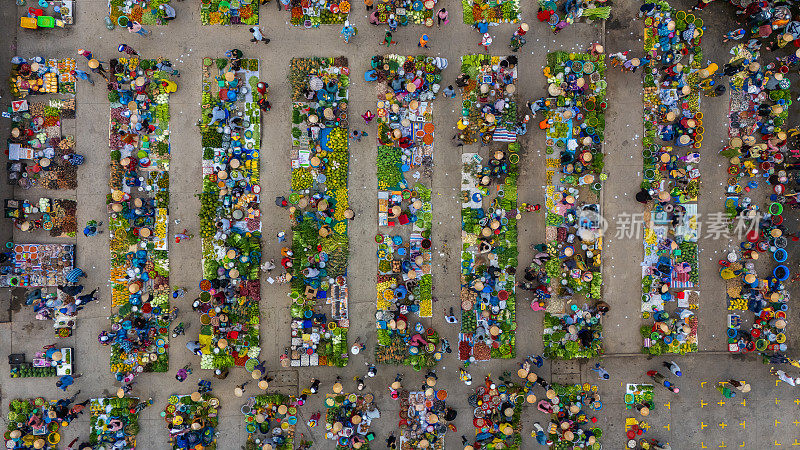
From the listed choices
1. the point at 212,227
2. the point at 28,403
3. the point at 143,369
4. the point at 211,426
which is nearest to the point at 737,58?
the point at 212,227

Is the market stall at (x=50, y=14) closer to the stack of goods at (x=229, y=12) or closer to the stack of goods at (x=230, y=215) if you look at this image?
the stack of goods at (x=229, y=12)

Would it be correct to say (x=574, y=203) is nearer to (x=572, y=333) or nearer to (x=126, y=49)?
(x=572, y=333)

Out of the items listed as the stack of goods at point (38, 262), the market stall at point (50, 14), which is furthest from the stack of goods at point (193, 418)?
the market stall at point (50, 14)

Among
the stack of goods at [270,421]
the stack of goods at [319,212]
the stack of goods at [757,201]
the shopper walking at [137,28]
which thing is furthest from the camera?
the stack of goods at [757,201]

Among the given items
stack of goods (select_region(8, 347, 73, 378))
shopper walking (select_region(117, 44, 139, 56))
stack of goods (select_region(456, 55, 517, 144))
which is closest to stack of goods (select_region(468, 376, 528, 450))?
stack of goods (select_region(456, 55, 517, 144))

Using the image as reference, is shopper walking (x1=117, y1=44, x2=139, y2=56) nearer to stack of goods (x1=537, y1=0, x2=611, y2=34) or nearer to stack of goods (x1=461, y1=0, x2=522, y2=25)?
stack of goods (x1=461, y1=0, x2=522, y2=25)
